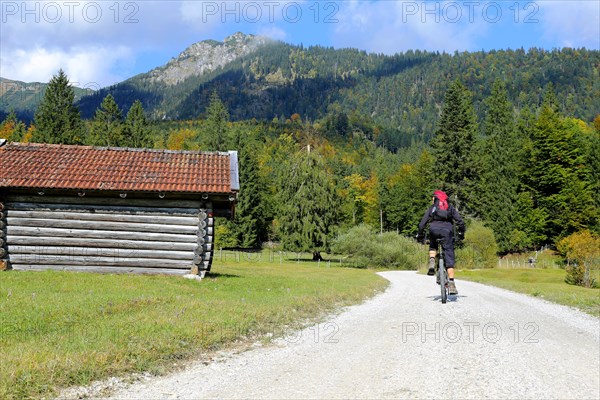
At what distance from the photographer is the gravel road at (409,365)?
498 cm

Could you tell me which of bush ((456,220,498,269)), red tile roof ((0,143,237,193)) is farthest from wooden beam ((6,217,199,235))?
bush ((456,220,498,269))

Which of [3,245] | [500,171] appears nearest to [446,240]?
[3,245]

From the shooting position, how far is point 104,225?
1812cm

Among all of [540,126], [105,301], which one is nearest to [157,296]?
[105,301]

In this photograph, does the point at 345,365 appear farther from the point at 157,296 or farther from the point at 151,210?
the point at 151,210

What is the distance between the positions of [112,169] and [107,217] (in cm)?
219

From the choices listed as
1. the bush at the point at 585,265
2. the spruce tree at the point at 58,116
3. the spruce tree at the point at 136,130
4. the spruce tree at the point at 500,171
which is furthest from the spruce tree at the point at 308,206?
the spruce tree at the point at 58,116

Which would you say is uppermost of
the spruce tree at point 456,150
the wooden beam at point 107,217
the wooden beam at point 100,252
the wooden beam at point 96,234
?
the spruce tree at point 456,150

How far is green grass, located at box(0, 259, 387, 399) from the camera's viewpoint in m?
5.45

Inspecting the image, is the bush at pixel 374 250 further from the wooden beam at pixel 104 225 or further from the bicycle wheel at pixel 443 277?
the bicycle wheel at pixel 443 277

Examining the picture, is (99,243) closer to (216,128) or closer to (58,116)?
(58,116)

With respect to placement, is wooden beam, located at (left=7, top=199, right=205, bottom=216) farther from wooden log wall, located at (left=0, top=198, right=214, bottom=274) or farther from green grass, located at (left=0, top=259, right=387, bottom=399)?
green grass, located at (left=0, top=259, right=387, bottom=399)

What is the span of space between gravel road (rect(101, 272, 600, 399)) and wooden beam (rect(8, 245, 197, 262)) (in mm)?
9980

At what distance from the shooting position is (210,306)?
10719 millimetres
